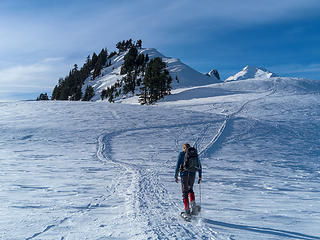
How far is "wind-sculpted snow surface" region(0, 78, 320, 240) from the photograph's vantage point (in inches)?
246

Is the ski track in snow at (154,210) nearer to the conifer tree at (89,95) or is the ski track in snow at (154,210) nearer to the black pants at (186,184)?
the black pants at (186,184)

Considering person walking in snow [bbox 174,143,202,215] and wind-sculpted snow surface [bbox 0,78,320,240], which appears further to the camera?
person walking in snow [bbox 174,143,202,215]

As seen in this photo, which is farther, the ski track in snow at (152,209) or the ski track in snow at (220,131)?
the ski track in snow at (220,131)

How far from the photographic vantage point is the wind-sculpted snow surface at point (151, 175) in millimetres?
6254

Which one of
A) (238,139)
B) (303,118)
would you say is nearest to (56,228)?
(238,139)

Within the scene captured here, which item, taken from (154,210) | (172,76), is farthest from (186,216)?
(172,76)

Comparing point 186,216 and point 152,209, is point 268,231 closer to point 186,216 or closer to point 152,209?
point 186,216

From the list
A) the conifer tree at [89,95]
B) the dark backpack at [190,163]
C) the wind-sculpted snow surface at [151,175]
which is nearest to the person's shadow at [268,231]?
the wind-sculpted snow surface at [151,175]

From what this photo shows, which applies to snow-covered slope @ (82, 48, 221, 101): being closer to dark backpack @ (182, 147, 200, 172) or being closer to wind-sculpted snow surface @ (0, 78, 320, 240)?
wind-sculpted snow surface @ (0, 78, 320, 240)

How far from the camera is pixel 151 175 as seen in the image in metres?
11.9

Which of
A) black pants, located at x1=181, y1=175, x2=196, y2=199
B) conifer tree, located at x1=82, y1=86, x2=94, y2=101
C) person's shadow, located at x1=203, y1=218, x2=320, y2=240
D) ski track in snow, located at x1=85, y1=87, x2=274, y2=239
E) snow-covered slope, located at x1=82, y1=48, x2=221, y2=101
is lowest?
person's shadow, located at x1=203, y1=218, x2=320, y2=240

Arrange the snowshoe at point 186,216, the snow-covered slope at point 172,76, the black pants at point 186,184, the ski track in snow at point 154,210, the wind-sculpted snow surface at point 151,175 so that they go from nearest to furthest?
the ski track in snow at point 154,210 → the wind-sculpted snow surface at point 151,175 → the snowshoe at point 186,216 → the black pants at point 186,184 → the snow-covered slope at point 172,76

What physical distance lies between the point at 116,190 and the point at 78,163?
5496 millimetres

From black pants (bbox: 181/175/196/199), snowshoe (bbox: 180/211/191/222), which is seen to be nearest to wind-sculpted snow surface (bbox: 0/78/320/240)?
snowshoe (bbox: 180/211/191/222)
